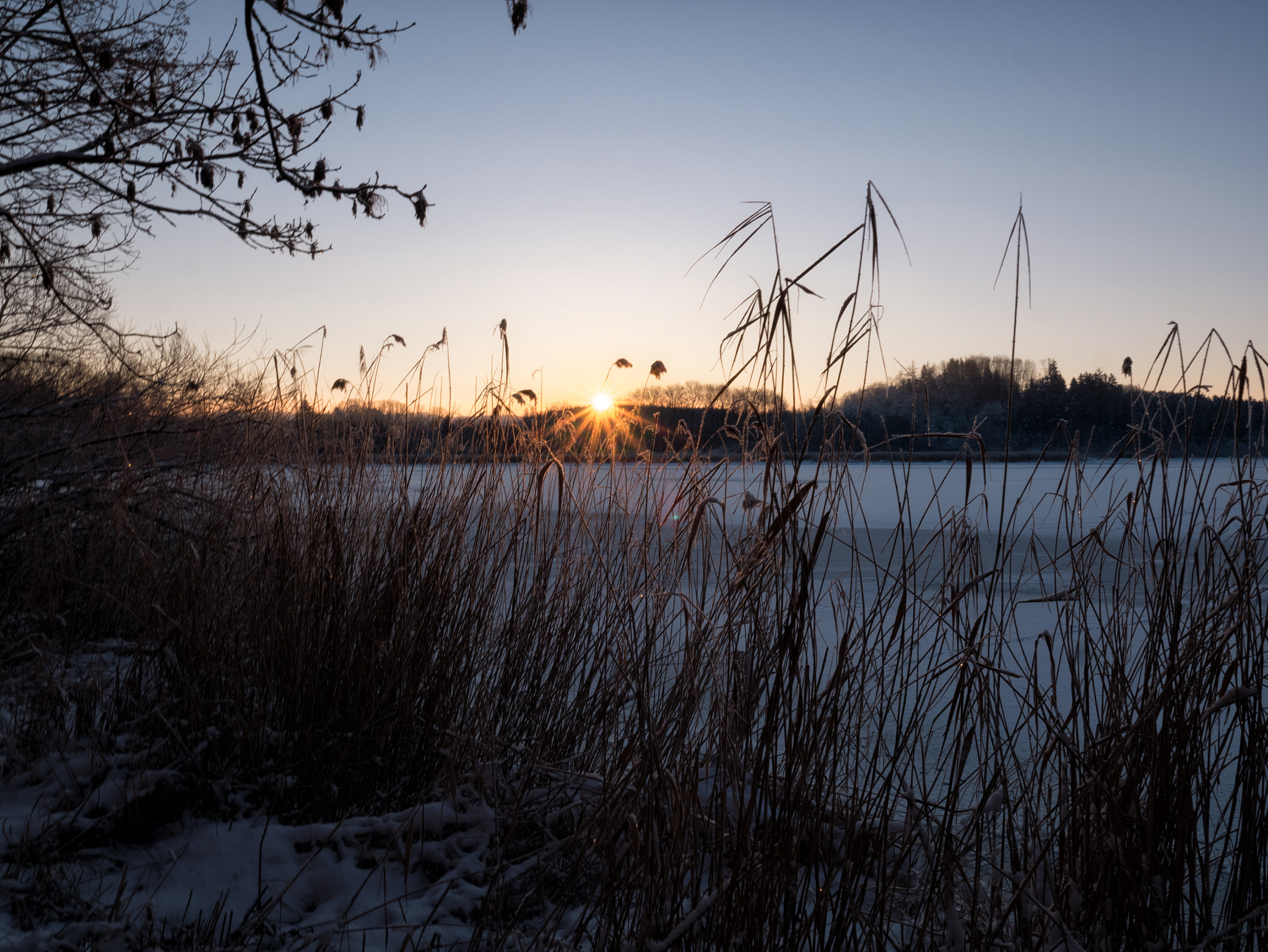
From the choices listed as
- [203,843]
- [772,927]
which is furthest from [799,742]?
[203,843]

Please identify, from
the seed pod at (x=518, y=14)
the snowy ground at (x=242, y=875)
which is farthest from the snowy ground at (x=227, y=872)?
the seed pod at (x=518, y=14)

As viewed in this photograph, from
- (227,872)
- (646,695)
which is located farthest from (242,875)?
(646,695)

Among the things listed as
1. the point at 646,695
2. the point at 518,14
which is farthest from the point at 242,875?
the point at 518,14

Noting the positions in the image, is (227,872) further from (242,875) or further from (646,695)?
(646,695)

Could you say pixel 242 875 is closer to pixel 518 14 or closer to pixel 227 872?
pixel 227 872

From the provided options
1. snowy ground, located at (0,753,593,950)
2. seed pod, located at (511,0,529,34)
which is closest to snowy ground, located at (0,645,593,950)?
snowy ground, located at (0,753,593,950)

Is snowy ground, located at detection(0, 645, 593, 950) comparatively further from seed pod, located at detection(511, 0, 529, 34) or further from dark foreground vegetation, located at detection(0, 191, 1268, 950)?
seed pod, located at detection(511, 0, 529, 34)

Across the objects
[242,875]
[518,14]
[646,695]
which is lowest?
[242,875]

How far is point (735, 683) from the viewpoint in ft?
4.57

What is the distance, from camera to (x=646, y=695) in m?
1.50

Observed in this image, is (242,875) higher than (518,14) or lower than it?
lower

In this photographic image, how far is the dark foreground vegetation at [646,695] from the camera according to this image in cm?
136

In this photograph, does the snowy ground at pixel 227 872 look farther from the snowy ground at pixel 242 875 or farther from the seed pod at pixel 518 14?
the seed pod at pixel 518 14

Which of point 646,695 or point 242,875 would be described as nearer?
point 646,695
